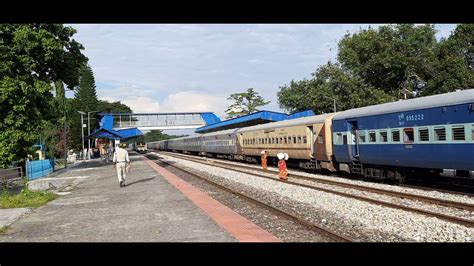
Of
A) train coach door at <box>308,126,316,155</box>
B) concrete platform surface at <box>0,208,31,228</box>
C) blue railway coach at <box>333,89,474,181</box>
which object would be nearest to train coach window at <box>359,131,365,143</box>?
blue railway coach at <box>333,89,474,181</box>

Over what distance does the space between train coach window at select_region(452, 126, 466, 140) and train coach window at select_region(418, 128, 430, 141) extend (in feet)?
3.47

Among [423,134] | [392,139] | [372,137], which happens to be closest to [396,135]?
[392,139]

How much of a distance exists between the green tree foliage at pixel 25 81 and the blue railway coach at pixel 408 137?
728 inches

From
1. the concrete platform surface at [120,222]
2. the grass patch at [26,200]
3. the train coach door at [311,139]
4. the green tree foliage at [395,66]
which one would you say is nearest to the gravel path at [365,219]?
the concrete platform surface at [120,222]

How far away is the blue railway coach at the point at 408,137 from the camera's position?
40.1 feet

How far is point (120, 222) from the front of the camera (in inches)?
392

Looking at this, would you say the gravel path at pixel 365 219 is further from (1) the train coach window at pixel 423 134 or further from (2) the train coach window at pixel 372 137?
(2) the train coach window at pixel 372 137

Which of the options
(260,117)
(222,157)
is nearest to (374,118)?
(260,117)

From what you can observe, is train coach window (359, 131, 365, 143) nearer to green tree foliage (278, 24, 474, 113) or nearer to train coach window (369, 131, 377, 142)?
train coach window (369, 131, 377, 142)

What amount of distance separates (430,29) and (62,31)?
4126 cm

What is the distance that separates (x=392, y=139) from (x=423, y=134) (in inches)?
63.9
